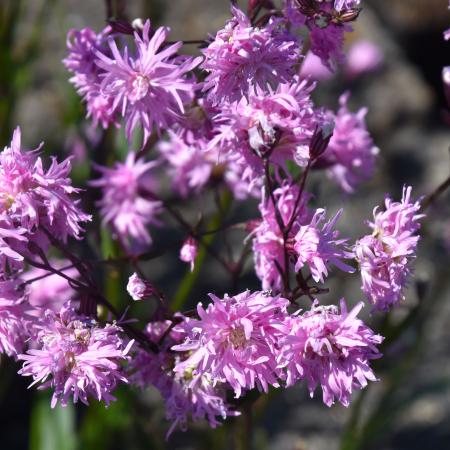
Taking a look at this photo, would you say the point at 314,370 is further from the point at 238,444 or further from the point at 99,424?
the point at 99,424

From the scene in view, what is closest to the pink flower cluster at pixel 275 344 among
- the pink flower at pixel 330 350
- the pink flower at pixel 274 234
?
the pink flower at pixel 330 350

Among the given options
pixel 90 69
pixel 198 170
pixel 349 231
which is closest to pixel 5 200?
pixel 90 69

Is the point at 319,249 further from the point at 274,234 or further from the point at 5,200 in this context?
the point at 5,200

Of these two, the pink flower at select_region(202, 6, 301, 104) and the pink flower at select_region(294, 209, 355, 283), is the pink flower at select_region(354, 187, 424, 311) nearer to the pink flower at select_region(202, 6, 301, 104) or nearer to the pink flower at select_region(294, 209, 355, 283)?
the pink flower at select_region(294, 209, 355, 283)

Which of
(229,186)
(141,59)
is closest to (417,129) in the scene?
(229,186)

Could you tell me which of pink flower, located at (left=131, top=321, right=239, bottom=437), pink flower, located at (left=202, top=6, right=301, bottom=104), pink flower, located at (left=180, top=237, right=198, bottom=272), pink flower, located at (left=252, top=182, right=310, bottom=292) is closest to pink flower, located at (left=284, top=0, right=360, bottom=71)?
pink flower, located at (left=202, top=6, right=301, bottom=104)

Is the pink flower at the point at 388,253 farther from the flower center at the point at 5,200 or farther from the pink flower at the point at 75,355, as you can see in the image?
the flower center at the point at 5,200

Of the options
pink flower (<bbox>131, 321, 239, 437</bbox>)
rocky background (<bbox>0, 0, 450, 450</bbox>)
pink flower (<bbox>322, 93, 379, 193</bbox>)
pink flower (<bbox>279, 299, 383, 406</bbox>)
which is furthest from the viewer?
rocky background (<bbox>0, 0, 450, 450</bbox>)
